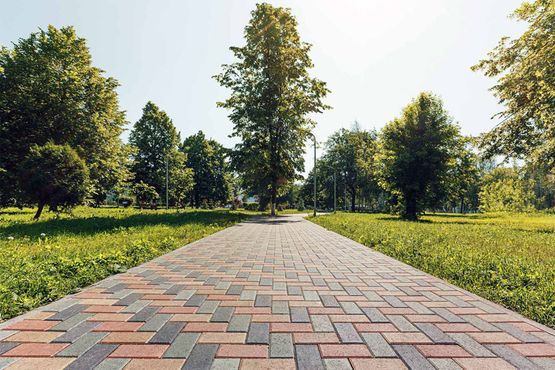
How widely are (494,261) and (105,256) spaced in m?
7.30

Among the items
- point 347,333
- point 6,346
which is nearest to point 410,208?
point 347,333

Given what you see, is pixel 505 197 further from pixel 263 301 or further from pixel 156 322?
pixel 156 322

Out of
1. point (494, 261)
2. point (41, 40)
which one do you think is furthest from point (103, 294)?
point (41, 40)

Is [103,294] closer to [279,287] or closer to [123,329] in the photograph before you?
[123,329]

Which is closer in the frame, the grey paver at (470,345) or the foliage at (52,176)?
the grey paver at (470,345)

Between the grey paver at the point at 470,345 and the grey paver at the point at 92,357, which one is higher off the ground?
the grey paver at the point at 470,345

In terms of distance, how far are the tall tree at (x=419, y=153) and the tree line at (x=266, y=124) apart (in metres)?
0.09

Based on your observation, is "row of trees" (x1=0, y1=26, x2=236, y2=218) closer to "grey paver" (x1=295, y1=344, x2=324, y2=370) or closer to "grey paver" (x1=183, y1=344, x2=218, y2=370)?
"grey paver" (x1=183, y1=344, x2=218, y2=370)

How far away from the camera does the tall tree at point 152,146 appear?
40562 mm

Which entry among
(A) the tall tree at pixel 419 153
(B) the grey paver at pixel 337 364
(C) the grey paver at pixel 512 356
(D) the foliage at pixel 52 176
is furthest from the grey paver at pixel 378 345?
(A) the tall tree at pixel 419 153

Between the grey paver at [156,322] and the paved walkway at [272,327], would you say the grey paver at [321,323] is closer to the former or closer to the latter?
the paved walkway at [272,327]

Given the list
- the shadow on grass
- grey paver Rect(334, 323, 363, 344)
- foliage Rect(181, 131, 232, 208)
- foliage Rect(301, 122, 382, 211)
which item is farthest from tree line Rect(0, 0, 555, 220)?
foliage Rect(181, 131, 232, 208)

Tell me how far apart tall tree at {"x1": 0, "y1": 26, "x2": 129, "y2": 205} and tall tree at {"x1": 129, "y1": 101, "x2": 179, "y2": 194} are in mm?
18315

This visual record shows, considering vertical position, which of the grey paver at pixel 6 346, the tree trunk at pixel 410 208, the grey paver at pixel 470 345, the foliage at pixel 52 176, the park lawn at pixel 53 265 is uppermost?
the foliage at pixel 52 176
